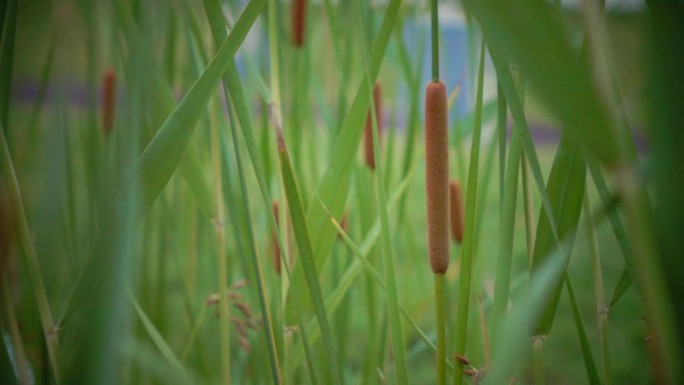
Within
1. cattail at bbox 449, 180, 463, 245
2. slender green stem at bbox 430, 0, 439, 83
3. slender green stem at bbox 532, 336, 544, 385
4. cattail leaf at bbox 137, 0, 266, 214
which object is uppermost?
slender green stem at bbox 430, 0, 439, 83

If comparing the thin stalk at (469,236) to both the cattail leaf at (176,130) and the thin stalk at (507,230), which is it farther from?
the cattail leaf at (176,130)

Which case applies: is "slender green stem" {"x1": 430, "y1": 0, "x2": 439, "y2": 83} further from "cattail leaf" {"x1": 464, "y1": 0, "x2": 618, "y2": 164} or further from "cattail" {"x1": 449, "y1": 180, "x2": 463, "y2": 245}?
"cattail" {"x1": 449, "y1": 180, "x2": 463, "y2": 245}

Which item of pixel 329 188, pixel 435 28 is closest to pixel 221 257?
pixel 329 188

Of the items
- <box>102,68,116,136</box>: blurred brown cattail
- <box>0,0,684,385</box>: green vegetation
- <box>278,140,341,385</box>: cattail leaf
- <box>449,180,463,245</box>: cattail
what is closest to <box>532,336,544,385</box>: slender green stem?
<box>0,0,684,385</box>: green vegetation

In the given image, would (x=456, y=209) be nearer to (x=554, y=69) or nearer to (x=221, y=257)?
(x=221, y=257)

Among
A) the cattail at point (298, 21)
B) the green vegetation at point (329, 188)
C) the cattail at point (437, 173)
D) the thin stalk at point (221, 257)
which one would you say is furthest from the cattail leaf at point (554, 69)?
the cattail at point (298, 21)

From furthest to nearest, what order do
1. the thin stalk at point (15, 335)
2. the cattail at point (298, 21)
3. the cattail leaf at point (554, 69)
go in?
the cattail at point (298, 21), the thin stalk at point (15, 335), the cattail leaf at point (554, 69)
